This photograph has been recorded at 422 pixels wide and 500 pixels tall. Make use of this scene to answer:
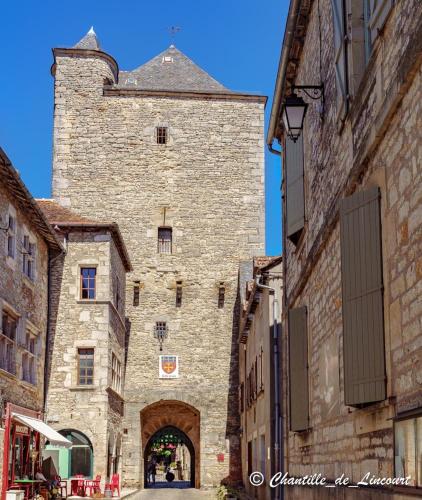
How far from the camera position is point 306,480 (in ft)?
33.1

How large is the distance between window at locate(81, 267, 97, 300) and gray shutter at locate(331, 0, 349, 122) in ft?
56.1

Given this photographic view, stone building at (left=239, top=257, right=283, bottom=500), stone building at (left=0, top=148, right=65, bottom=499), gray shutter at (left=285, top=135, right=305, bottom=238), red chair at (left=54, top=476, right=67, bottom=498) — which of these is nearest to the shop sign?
stone building at (left=0, top=148, right=65, bottom=499)

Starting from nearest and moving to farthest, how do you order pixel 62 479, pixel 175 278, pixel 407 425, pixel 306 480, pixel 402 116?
pixel 407 425 < pixel 402 116 < pixel 306 480 < pixel 62 479 < pixel 175 278

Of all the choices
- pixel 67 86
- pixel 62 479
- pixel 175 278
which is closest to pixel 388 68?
pixel 62 479

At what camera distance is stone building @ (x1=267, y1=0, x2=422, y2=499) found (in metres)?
5.52

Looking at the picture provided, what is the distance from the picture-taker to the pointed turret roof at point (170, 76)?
3297 cm

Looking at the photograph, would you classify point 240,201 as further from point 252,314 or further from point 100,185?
point 252,314

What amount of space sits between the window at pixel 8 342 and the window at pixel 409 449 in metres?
12.3

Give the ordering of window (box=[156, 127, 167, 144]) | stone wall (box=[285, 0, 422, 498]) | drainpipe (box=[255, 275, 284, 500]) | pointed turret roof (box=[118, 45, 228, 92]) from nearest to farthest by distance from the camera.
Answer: stone wall (box=[285, 0, 422, 498]) < drainpipe (box=[255, 275, 284, 500]) < window (box=[156, 127, 167, 144]) < pointed turret roof (box=[118, 45, 228, 92])

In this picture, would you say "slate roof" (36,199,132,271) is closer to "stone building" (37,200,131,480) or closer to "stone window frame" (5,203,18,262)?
"stone building" (37,200,131,480)

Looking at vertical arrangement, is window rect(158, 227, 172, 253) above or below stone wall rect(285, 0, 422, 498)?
above

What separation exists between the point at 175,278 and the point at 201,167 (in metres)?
4.42

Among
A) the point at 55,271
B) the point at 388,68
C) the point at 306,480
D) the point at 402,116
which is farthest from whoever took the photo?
the point at 55,271

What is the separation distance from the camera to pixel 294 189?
→ 11.9m
